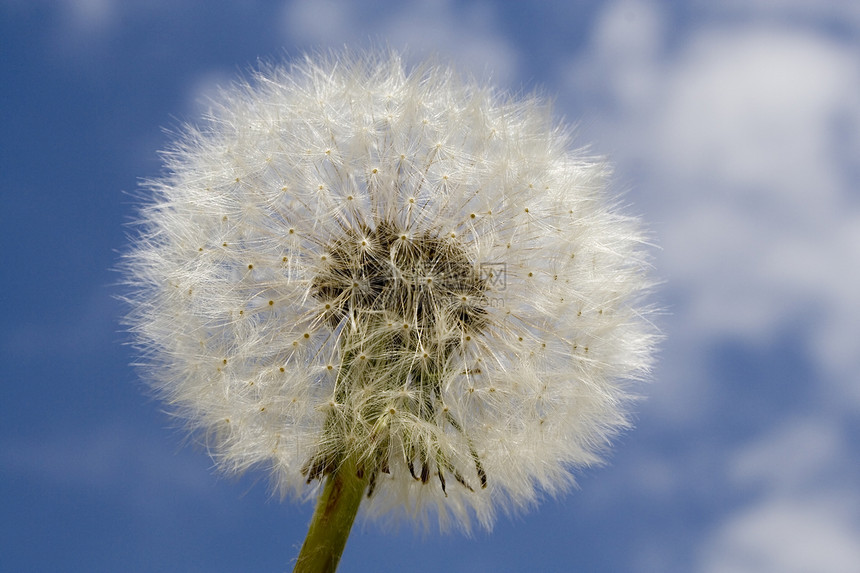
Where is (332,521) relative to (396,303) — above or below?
below

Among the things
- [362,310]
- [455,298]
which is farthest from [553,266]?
[362,310]

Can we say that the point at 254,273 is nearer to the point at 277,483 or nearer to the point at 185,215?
the point at 185,215

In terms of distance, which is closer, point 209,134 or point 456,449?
Answer: point 456,449

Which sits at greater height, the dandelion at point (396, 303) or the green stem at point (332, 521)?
the dandelion at point (396, 303)

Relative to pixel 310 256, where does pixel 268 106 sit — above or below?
above

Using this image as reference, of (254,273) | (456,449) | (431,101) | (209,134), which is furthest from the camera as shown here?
(209,134)
